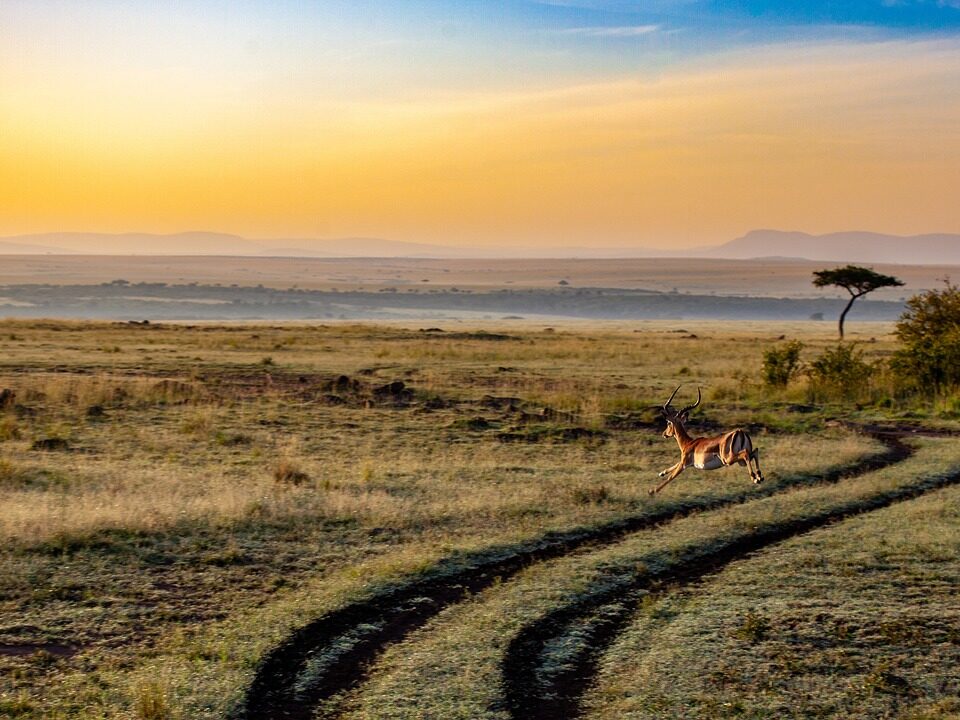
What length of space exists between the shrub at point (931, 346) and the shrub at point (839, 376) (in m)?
1.11

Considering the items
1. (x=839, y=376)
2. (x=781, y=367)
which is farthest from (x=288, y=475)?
(x=781, y=367)

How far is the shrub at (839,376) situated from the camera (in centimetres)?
3462

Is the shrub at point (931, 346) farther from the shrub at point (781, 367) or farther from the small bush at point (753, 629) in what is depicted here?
the small bush at point (753, 629)

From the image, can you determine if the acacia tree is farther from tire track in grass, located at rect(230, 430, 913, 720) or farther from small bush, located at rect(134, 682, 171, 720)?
small bush, located at rect(134, 682, 171, 720)

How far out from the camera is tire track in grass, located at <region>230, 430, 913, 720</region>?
8977 millimetres

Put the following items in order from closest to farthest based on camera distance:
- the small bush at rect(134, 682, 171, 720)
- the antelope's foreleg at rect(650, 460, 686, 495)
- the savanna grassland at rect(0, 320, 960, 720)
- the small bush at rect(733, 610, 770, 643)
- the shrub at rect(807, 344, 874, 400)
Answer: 1. the small bush at rect(134, 682, 171, 720)
2. the savanna grassland at rect(0, 320, 960, 720)
3. the small bush at rect(733, 610, 770, 643)
4. the antelope's foreleg at rect(650, 460, 686, 495)
5. the shrub at rect(807, 344, 874, 400)

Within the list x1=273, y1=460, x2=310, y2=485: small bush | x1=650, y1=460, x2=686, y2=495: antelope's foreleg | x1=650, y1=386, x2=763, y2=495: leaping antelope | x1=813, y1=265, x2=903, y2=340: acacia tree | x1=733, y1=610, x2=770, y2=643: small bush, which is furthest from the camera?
x1=813, y1=265, x2=903, y2=340: acacia tree

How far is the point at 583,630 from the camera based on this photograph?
10.8 meters

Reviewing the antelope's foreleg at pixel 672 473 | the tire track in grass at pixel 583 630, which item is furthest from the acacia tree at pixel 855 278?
the tire track in grass at pixel 583 630

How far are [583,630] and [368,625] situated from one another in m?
2.19

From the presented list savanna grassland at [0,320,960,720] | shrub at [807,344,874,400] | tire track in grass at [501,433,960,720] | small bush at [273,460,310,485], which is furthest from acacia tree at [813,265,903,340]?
tire track in grass at [501,433,960,720]

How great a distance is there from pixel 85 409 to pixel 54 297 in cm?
12859

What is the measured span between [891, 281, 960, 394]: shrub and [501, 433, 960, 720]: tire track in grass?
1970 centimetres

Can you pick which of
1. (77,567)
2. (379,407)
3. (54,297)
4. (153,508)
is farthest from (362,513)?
(54,297)
